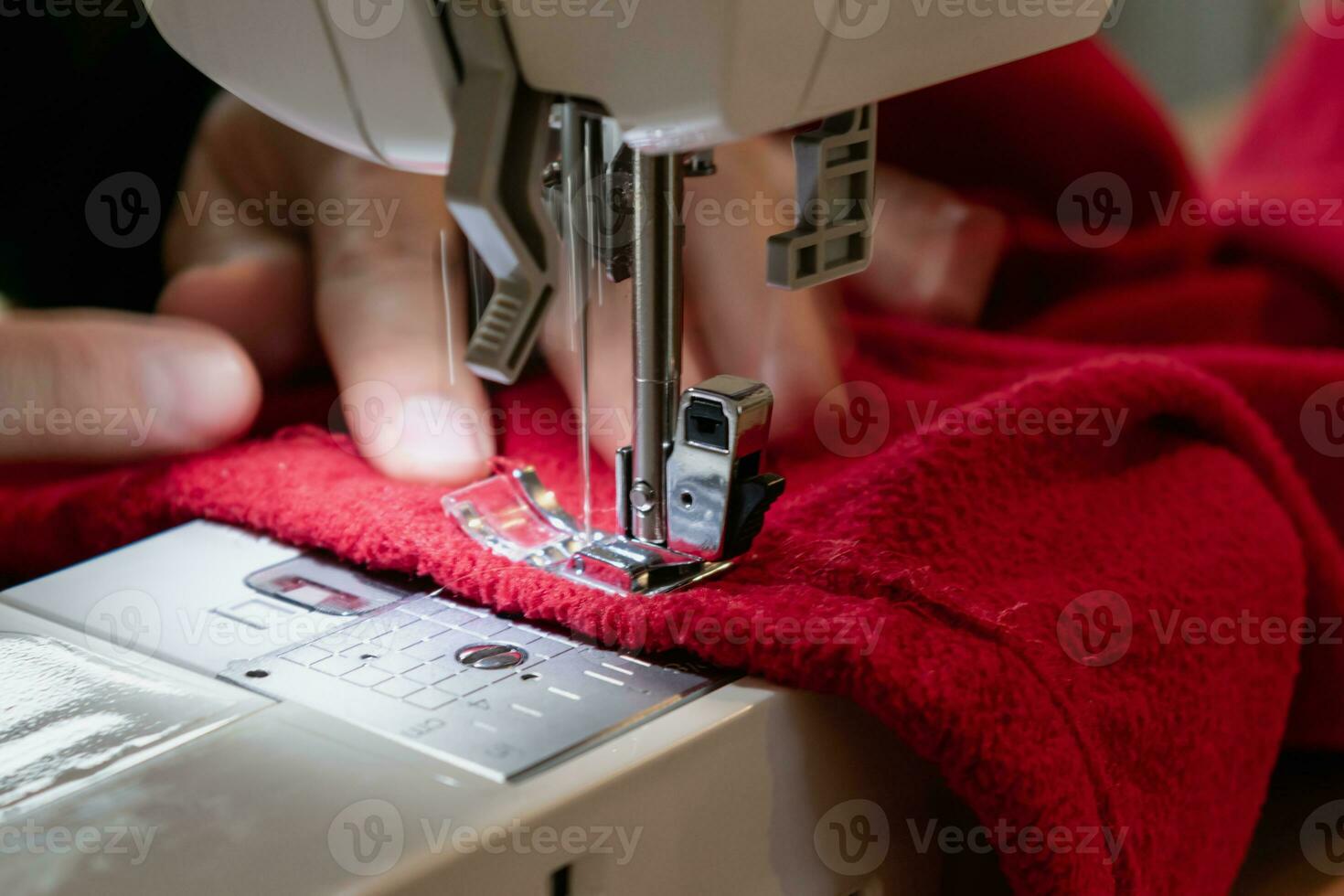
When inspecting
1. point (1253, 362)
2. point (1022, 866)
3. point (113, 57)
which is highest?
point (113, 57)

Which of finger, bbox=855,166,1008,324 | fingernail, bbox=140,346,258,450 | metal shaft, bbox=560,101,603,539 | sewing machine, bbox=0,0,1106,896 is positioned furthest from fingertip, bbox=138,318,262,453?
finger, bbox=855,166,1008,324

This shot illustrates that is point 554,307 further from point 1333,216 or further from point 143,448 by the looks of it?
point 1333,216

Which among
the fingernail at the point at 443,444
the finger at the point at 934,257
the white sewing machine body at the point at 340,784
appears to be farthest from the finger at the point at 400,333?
the finger at the point at 934,257

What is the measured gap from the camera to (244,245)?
2.34 ft

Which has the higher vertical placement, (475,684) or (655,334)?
(655,334)

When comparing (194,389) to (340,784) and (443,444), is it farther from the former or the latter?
(340,784)

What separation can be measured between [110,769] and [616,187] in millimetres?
232

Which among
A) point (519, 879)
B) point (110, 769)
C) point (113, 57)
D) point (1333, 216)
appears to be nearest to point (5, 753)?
point (110, 769)

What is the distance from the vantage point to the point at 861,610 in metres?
0.43

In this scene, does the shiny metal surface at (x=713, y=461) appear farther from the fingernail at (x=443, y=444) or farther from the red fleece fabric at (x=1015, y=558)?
the fingernail at (x=443, y=444)

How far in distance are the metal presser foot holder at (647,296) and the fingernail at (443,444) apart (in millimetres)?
73

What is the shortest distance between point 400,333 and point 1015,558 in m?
0.28

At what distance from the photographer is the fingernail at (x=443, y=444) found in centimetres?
57

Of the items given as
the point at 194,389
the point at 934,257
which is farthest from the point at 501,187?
the point at 934,257
